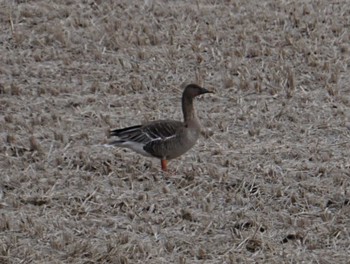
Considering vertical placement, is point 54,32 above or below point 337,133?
above

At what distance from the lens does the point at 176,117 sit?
10148 millimetres

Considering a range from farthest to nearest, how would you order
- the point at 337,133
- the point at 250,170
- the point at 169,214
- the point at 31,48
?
the point at 31,48, the point at 337,133, the point at 250,170, the point at 169,214

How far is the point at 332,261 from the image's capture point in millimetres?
6820

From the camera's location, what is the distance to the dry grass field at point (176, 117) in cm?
714

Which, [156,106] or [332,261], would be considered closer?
[332,261]

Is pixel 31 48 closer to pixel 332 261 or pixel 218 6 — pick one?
pixel 218 6

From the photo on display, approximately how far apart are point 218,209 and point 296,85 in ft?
11.9

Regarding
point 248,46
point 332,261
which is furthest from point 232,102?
point 332,261

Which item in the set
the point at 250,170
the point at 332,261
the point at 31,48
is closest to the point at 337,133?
the point at 250,170

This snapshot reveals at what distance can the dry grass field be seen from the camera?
23.4 ft

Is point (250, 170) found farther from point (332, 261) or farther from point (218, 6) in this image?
point (218, 6)

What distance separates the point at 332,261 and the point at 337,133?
2.91 metres

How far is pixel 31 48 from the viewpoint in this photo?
1219 centimetres

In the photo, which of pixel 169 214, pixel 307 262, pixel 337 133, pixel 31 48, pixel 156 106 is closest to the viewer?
pixel 307 262
